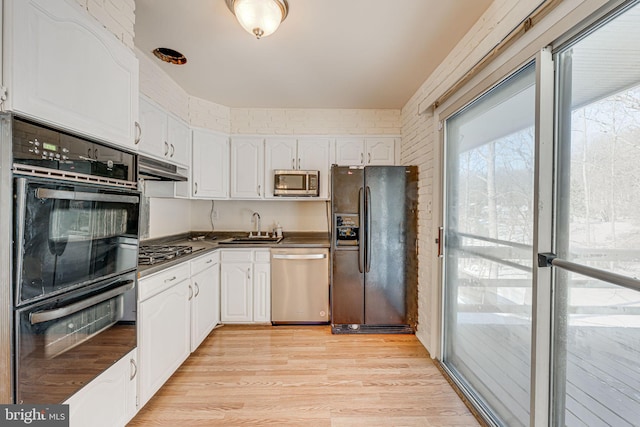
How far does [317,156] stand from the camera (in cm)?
323

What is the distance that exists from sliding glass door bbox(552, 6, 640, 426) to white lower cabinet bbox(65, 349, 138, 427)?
84.3 inches

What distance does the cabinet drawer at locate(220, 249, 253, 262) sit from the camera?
284 centimetres

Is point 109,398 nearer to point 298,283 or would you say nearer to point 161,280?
point 161,280

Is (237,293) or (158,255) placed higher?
(158,255)

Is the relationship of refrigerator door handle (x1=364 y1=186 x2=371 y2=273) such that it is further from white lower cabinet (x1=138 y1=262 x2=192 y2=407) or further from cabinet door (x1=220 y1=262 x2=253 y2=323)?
white lower cabinet (x1=138 y1=262 x2=192 y2=407)

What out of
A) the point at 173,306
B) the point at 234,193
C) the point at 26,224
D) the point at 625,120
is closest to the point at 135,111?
the point at 26,224

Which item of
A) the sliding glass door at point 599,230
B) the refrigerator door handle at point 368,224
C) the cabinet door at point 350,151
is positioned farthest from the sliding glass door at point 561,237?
the cabinet door at point 350,151

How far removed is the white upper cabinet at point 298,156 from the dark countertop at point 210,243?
57cm

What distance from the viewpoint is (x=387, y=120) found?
3277 millimetres

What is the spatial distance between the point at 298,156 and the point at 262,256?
4.18ft

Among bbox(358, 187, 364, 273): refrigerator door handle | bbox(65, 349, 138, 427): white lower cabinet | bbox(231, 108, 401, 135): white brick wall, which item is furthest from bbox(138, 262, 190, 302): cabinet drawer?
bbox(231, 108, 401, 135): white brick wall

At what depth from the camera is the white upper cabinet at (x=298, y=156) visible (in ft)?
10.5

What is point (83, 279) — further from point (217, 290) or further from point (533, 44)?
point (533, 44)

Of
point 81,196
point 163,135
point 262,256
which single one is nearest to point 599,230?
point 81,196
